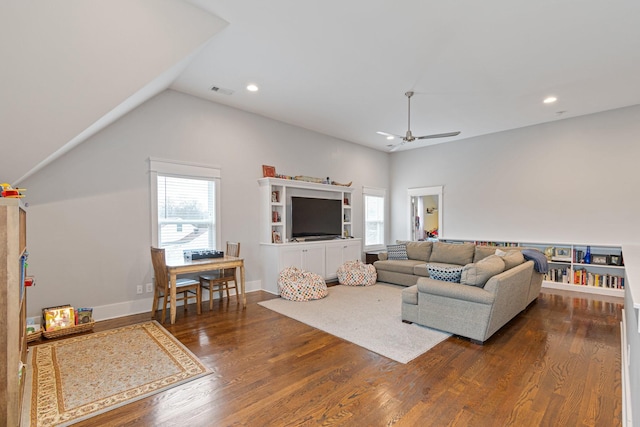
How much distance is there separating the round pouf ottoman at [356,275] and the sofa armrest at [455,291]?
2.24 meters

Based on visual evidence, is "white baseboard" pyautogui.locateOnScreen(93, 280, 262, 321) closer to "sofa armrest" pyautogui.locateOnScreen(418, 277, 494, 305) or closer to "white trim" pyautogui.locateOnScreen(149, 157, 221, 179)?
"white trim" pyautogui.locateOnScreen(149, 157, 221, 179)

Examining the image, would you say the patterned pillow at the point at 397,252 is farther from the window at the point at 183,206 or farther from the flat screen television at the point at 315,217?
the window at the point at 183,206

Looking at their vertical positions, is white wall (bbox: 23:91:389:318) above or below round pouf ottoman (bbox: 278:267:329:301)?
above

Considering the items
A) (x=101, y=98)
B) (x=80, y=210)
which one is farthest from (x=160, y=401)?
(x=80, y=210)

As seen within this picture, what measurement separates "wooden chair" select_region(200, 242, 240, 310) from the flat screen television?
1387 mm

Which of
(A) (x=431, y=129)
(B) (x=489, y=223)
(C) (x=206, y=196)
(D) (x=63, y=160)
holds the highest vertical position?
(A) (x=431, y=129)

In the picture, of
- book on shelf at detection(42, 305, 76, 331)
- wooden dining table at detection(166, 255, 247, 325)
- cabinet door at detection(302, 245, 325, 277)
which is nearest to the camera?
book on shelf at detection(42, 305, 76, 331)

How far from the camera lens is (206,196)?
488 cm

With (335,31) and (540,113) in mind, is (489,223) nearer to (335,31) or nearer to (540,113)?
(540,113)

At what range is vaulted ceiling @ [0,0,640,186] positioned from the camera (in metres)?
2.21

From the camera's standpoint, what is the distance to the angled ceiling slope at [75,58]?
200 cm

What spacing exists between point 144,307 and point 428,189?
645 cm

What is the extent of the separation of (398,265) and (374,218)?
2.41m

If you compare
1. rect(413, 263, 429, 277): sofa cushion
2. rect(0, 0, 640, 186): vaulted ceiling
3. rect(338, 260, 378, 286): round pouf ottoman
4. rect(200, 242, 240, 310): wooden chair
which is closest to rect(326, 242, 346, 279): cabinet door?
rect(338, 260, 378, 286): round pouf ottoman
